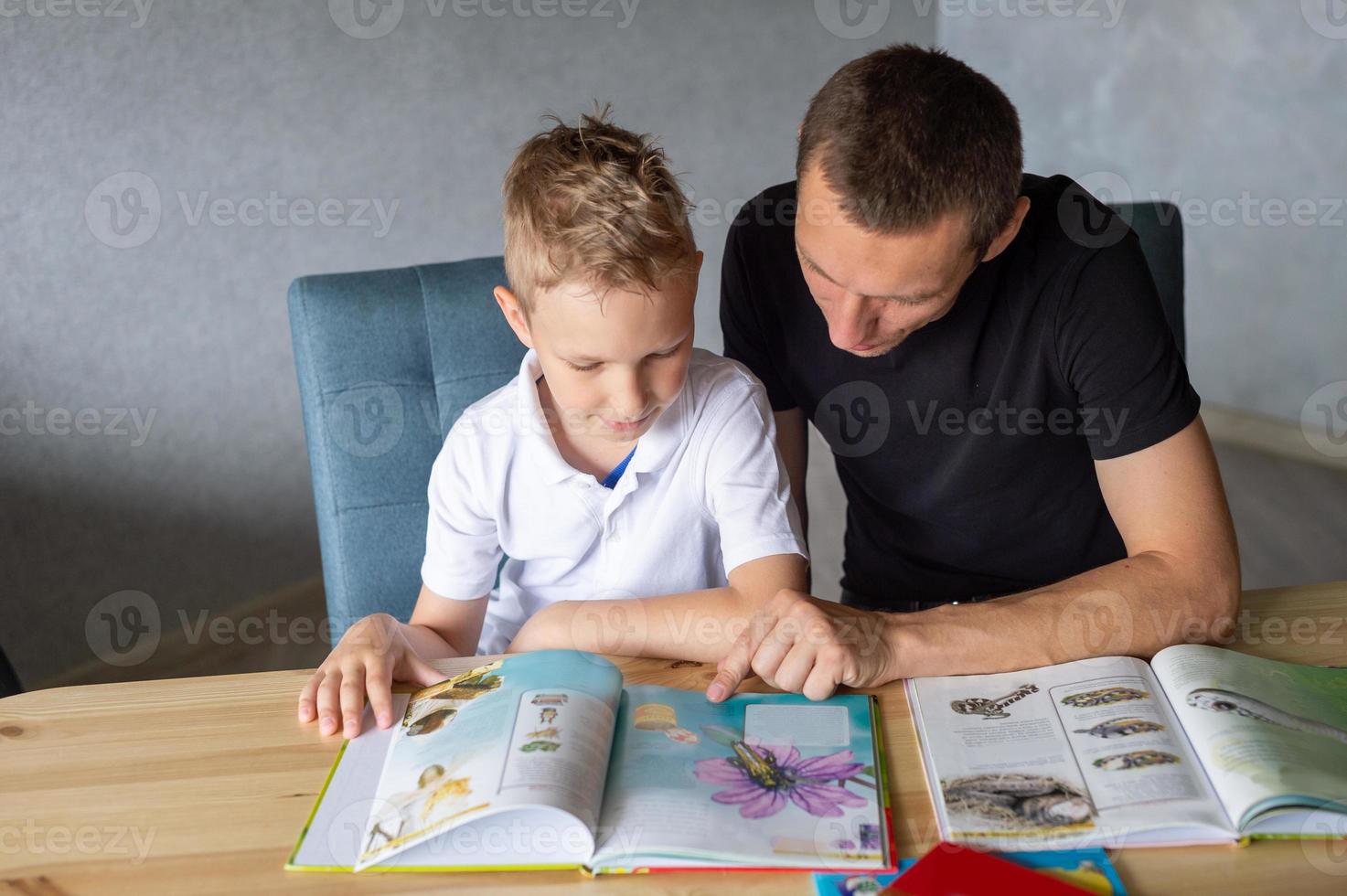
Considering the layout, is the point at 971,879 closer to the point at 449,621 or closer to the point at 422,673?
the point at 422,673

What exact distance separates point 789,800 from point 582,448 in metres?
0.55

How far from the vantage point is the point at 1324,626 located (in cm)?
102

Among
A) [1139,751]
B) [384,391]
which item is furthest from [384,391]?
[1139,751]

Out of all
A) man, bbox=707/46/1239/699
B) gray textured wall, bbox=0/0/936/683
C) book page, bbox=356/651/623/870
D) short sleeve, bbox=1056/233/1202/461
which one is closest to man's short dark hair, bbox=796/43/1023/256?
man, bbox=707/46/1239/699

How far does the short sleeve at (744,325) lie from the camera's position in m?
1.41

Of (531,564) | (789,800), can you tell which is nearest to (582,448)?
(531,564)

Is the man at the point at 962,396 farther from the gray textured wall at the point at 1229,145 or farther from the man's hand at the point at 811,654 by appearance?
the gray textured wall at the point at 1229,145

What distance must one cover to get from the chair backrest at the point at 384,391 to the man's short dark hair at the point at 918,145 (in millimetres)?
518

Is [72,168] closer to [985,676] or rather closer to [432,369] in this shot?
[432,369]

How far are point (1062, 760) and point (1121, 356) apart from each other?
20.7 inches

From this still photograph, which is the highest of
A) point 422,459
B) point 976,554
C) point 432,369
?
point 432,369

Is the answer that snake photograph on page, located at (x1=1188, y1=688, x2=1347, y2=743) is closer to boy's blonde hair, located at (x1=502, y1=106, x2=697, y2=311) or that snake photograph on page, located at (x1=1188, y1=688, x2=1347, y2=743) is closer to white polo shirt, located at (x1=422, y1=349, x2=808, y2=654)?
white polo shirt, located at (x1=422, y1=349, x2=808, y2=654)

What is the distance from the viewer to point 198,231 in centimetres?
218

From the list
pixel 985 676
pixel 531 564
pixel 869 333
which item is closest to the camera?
pixel 985 676
